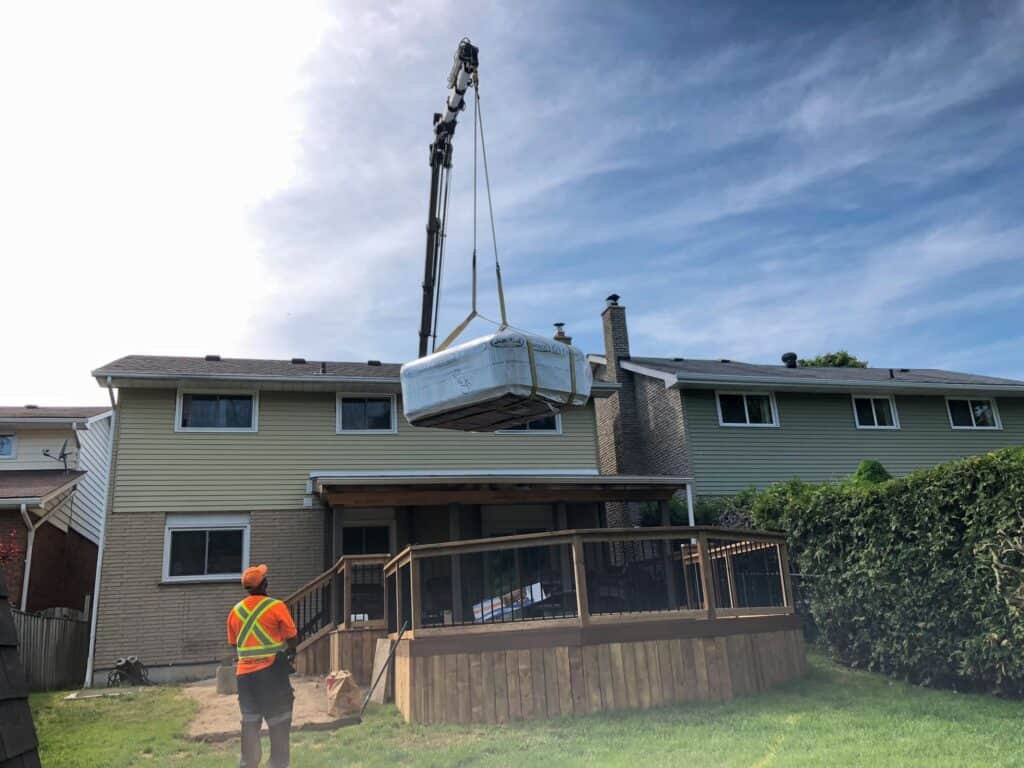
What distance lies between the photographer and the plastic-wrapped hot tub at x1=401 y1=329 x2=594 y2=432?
20.2 ft

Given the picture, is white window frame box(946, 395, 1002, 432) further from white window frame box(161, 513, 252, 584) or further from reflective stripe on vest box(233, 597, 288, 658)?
reflective stripe on vest box(233, 597, 288, 658)

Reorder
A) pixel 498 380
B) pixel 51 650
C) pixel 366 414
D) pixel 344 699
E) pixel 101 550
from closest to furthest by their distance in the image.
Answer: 1. pixel 498 380
2. pixel 344 699
3. pixel 51 650
4. pixel 101 550
5. pixel 366 414

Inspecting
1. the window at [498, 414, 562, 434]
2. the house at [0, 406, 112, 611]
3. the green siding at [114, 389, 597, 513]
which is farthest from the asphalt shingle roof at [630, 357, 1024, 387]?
the house at [0, 406, 112, 611]

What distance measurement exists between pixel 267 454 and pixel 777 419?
11.8 metres

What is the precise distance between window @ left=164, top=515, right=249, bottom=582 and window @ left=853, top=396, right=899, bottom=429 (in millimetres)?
14677

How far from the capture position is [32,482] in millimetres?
17625

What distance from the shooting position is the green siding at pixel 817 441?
19016mm

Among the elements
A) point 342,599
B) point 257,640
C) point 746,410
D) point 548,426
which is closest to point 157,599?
point 342,599

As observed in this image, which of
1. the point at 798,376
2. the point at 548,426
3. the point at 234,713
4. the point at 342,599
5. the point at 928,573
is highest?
the point at 798,376

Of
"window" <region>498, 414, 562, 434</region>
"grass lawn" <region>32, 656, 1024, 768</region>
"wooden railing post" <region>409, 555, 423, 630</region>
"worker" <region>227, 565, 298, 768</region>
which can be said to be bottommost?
"grass lawn" <region>32, 656, 1024, 768</region>

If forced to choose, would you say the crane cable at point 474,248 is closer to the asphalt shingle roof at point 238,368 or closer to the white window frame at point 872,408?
the asphalt shingle roof at point 238,368

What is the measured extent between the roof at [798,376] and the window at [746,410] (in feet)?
1.72

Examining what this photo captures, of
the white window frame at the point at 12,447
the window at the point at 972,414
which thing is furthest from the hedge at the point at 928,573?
the white window frame at the point at 12,447

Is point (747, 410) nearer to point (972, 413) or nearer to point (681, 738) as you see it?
point (972, 413)
